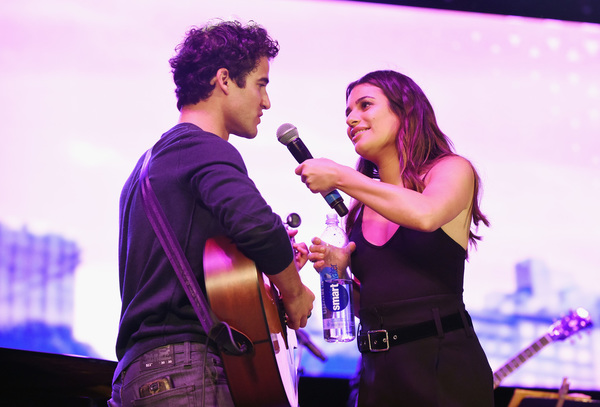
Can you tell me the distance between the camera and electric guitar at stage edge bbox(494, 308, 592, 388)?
374 centimetres

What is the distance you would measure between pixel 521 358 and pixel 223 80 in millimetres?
2916

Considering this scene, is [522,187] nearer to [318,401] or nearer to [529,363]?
[529,363]

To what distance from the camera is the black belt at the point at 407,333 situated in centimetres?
187

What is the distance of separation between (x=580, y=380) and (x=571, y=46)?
2.30 metres

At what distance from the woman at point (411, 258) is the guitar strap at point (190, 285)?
52 cm

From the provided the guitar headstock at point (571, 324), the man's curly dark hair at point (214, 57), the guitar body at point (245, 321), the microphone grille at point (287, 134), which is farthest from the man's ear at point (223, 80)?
the guitar headstock at point (571, 324)

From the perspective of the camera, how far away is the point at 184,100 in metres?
1.95

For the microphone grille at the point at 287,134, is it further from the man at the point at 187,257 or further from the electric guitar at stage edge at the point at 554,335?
the electric guitar at stage edge at the point at 554,335

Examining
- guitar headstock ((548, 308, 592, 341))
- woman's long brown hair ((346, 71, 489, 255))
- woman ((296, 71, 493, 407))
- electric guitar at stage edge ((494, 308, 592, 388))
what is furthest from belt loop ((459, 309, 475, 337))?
guitar headstock ((548, 308, 592, 341))

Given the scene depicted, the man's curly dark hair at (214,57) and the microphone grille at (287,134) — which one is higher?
the man's curly dark hair at (214,57)

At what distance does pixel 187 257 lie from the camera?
160 cm

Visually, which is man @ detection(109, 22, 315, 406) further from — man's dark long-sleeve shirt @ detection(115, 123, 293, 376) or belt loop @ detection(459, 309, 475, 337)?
belt loop @ detection(459, 309, 475, 337)

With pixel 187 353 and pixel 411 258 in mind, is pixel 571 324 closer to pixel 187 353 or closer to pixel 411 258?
pixel 411 258

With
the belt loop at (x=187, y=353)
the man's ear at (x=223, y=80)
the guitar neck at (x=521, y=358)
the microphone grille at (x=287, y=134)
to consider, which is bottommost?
the guitar neck at (x=521, y=358)
